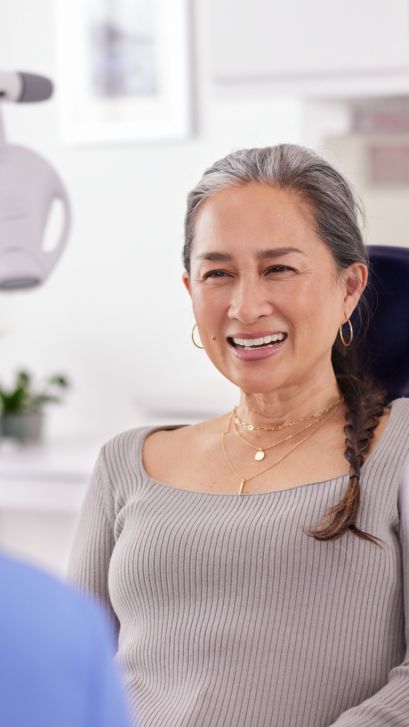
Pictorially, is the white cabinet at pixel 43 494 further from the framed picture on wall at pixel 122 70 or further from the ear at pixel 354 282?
the ear at pixel 354 282

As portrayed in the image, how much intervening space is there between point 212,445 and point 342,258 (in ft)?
1.04

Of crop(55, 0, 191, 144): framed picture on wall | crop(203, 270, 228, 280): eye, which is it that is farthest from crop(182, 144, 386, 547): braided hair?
crop(55, 0, 191, 144): framed picture on wall

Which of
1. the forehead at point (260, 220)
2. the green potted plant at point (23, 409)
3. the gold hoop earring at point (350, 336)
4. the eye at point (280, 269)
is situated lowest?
the green potted plant at point (23, 409)

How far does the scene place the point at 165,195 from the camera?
3.60m

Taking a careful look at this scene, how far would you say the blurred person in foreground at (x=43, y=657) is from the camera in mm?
540

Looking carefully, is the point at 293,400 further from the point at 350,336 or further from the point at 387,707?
the point at 387,707

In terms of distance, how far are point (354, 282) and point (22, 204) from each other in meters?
0.47

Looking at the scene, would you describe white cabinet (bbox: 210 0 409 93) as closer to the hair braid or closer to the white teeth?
the hair braid

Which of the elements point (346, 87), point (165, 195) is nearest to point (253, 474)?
point (346, 87)

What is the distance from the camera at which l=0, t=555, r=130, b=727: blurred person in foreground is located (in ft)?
1.77

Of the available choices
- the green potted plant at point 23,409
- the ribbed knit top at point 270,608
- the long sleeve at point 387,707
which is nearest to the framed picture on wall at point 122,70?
the green potted plant at point 23,409

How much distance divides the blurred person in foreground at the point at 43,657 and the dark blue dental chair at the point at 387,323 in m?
1.17

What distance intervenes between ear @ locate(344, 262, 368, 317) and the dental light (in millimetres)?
405

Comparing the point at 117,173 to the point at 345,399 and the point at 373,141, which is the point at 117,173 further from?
the point at 345,399
